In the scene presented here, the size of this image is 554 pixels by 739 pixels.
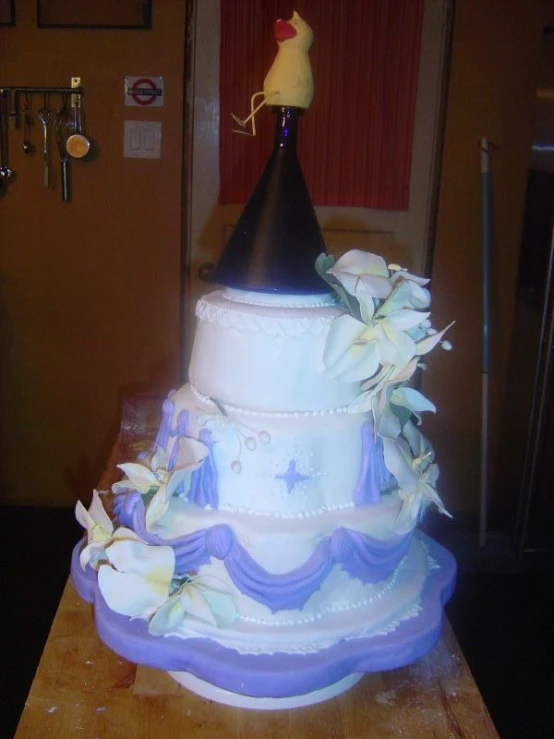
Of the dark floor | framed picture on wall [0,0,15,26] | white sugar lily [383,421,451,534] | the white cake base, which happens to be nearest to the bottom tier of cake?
the white cake base

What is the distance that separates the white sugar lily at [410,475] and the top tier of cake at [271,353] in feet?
0.33

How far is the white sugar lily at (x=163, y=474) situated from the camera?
0.94 m

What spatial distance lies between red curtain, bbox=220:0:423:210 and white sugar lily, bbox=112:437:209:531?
147 centimetres

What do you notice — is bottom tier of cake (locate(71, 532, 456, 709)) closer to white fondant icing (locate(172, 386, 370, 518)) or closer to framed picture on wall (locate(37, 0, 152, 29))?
white fondant icing (locate(172, 386, 370, 518))

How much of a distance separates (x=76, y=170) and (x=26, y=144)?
0.17m

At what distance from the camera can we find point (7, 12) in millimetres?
2273

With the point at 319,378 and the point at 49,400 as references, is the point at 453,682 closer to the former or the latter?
the point at 319,378

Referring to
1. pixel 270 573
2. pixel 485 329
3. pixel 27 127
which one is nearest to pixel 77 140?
pixel 27 127

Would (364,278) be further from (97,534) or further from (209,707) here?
(209,707)

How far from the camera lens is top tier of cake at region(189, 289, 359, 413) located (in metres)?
0.95

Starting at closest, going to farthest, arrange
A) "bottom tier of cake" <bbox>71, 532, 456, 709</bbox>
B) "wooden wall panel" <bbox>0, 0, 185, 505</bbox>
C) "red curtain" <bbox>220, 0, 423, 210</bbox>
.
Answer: "bottom tier of cake" <bbox>71, 532, 456, 709</bbox>, "red curtain" <bbox>220, 0, 423, 210</bbox>, "wooden wall panel" <bbox>0, 0, 185, 505</bbox>

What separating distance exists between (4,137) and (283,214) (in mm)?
1732

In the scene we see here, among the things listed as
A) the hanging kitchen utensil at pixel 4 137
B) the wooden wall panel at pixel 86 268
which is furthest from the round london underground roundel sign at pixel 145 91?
the hanging kitchen utensil at pixel 4 137

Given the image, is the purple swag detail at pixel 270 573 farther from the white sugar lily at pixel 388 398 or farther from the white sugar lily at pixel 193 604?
the white sugar lily at pixel 388 398
